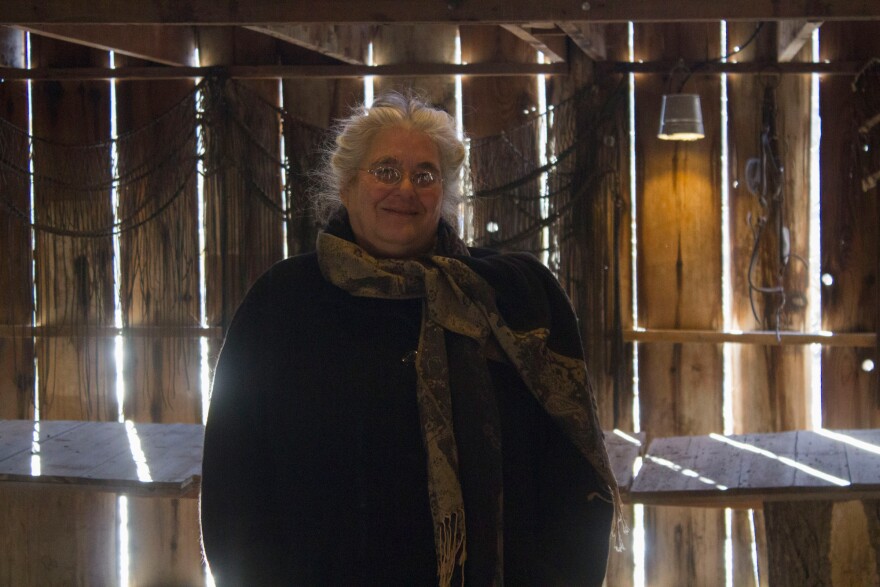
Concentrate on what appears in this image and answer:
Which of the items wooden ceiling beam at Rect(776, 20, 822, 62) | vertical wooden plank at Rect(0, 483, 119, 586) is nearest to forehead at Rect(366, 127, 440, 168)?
wooden ceiling beam at Rect(776, 20, 822, 62)

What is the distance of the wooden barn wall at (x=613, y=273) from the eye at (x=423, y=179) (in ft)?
9.36

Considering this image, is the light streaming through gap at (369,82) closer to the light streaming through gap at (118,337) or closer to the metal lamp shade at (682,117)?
the light streaming through gap at (118,337)

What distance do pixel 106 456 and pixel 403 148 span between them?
91.2 inches

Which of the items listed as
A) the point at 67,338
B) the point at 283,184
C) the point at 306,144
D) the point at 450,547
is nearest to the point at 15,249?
the point at 67,338

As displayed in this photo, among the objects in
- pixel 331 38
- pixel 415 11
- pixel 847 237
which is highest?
pixel 331 38

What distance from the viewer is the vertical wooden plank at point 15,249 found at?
524 centimetres

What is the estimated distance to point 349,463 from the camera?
1.92 meters

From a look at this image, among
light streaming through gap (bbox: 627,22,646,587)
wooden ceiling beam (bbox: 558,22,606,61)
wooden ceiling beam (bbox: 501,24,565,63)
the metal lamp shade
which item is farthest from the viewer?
light streaming through gap (bbox: 627,22,646,587)

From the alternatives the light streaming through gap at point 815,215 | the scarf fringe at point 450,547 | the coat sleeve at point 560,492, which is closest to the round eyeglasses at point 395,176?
the coat sleeve at point 560,492

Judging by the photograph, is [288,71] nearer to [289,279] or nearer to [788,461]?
[788,461]

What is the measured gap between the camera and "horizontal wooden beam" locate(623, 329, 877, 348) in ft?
15.0

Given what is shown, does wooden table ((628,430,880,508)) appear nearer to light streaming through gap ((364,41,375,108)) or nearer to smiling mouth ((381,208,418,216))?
smiling mouth ((381,208,418,216))

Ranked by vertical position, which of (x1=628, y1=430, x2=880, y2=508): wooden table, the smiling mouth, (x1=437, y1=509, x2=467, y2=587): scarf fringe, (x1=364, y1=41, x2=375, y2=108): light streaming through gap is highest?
(x1=364, y1=41, x2=375, y2=108): light streaming through gap

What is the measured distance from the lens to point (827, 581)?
11.5ft
